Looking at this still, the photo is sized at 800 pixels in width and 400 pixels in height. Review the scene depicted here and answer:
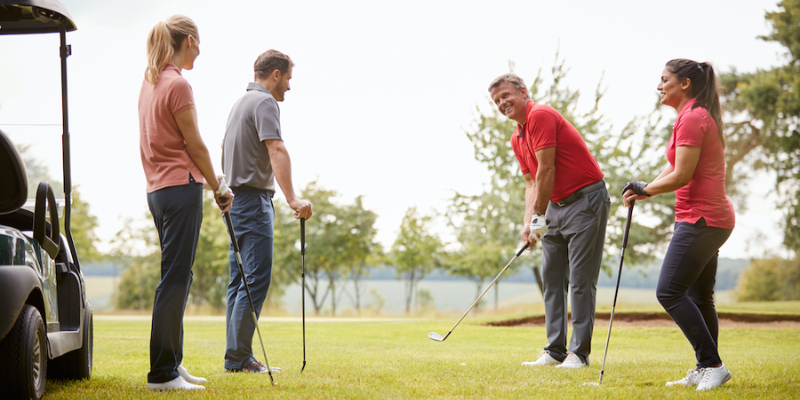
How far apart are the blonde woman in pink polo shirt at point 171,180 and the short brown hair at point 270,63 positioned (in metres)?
0.98

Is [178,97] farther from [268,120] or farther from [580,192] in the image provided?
[580,192]

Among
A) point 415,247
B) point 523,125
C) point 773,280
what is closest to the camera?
point 523,125

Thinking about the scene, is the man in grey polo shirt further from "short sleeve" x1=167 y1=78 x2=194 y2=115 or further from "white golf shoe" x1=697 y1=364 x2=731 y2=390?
"white golf shoe" x1=697 y1=364 x2=731 y2=390

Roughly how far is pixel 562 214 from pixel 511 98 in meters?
0.95

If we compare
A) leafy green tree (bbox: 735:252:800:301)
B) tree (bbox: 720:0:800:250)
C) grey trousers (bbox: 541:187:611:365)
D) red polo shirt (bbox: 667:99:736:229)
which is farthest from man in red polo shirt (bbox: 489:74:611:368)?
leafy green tree (bbox: 735:252:800:301)

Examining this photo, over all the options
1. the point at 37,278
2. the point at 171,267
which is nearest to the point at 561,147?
the point at 171,267

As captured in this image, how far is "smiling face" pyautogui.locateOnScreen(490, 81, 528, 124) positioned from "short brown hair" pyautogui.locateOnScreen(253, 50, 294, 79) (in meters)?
1.58

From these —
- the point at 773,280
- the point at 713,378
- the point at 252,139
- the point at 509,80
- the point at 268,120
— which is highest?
the point at 509,80

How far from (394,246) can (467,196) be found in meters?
5.64

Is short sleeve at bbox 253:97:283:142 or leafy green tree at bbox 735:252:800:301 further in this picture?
leafy green tree at bbox 735:252:800:301

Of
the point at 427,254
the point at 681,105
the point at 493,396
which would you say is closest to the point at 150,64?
the point at 493,396

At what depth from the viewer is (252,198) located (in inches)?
163

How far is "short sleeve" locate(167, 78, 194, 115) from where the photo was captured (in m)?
3.26

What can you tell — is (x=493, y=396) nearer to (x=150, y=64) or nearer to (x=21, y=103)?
(x=150, y=64)
